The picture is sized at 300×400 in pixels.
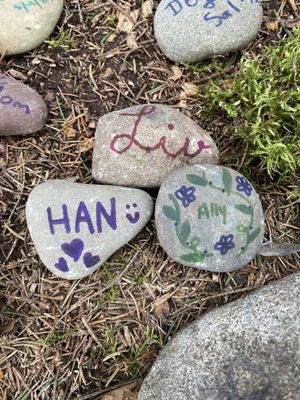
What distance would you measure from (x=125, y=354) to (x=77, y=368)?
0.63 feet

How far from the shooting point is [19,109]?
8.11ft

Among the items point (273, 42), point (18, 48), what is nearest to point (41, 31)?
point (18, 48)

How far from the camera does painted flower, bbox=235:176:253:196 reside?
7.89 feet

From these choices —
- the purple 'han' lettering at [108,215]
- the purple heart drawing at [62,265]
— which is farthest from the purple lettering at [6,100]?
the purple heart drawing at [62,265]

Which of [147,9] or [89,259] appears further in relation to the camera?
[147,9]

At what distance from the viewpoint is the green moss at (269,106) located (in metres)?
2.41

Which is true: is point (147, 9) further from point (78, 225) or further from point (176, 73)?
point (78, 225)

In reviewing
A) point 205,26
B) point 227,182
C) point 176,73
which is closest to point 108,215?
point 227,182

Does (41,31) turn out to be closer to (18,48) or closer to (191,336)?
(18,48)

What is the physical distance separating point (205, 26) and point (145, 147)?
0.60 m

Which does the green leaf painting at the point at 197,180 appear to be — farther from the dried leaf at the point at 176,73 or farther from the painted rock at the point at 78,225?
the dried leaf at the point at 176,73

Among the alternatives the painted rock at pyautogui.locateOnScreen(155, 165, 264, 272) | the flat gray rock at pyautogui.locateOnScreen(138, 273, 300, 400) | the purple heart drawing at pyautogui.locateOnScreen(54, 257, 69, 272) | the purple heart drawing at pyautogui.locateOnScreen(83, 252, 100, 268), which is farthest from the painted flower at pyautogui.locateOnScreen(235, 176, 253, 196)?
the purple heart drawing at pyautogui.locateOnScreen(54, 257, 69, 272)

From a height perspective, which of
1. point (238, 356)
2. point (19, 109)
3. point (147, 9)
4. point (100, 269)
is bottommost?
point (238, 356)

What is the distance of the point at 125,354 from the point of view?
238 cm
